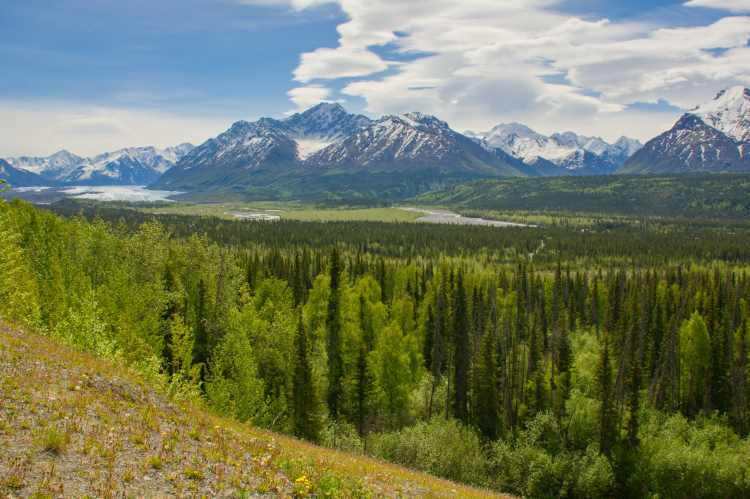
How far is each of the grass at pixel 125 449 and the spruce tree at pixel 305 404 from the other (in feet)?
56.5

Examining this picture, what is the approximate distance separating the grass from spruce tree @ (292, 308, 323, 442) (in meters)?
17.2

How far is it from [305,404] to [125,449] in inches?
989

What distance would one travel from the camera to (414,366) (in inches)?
2419

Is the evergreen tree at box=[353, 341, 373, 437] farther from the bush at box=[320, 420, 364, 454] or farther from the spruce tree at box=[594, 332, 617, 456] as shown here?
the spruce tree at box=[594, 332, 617, 456]

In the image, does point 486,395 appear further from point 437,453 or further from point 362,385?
point 437,453

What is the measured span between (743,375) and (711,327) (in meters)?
17.6

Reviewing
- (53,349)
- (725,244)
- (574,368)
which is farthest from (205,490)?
(725,244)

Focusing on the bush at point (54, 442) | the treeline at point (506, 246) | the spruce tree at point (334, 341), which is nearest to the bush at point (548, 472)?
the spruce tree at point (334, 341)

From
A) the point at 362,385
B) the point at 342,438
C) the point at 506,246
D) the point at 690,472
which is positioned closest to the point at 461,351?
the point at 362,385

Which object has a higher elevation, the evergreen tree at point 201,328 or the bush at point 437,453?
the evergreen tree at point 201,328

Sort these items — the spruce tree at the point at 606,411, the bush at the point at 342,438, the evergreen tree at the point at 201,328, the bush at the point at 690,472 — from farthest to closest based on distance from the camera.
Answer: the evergreen tree at the point at 201,328
the spruce tree at the point at 606,411
the bush at the point at 690,472
the bush at the point at 342,438

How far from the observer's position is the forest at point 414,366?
128 ft

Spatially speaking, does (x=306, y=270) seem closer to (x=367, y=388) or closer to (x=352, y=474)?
(x=367, y=388)

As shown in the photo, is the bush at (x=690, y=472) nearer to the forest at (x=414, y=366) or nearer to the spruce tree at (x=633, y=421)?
the forest at (x=414, y=366)
